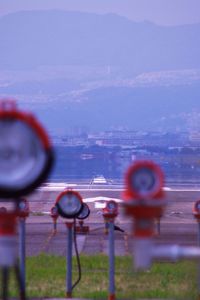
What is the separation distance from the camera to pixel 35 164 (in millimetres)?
2459

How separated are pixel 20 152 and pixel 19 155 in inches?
0.4

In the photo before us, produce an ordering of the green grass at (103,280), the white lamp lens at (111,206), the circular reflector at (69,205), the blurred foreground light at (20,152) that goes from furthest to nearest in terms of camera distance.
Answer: the green grass at (103,280) → the white lamp lens at (111,206) → the circular reflector at (69,205) → the blurred foreground light at (20,152)

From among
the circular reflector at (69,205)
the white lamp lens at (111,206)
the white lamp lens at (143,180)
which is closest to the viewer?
the white lamp lens at (143,180)

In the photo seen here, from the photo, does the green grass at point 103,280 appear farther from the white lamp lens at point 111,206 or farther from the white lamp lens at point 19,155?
the white lamp lens at point 19,155

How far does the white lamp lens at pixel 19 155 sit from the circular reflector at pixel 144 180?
28 cm

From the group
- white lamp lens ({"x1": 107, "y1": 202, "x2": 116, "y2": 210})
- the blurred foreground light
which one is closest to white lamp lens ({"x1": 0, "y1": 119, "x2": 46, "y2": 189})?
the blurred foreground light

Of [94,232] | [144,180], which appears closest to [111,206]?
[144,180]

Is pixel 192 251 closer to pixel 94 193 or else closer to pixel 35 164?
pixel 35 164

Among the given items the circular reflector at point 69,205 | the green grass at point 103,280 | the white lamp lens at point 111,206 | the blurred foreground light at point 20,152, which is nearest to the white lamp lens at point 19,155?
the blurred foreground light at point 20,152

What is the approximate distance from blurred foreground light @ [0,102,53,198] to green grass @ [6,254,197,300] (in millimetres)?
7575

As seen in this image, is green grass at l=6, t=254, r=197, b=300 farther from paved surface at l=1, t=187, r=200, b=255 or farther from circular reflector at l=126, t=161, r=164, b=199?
circular reflector at l=126, t=161, r=164, b=199

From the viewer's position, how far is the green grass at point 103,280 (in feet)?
36.0

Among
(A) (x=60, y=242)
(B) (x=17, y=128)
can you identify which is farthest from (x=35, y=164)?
(A) (x=60, y=242)

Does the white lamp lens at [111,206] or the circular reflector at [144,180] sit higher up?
the white lamp lens at [111,206]
